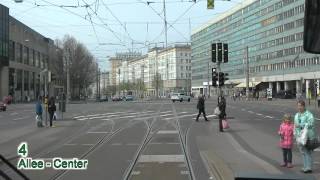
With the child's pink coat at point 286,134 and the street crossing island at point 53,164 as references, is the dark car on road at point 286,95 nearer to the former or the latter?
the child's pink coat at point 286,134

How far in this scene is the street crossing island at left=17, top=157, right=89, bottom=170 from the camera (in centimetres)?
1371

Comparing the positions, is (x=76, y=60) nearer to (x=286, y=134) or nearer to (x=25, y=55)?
(x=25, y=55)

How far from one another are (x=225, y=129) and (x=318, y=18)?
24544mm

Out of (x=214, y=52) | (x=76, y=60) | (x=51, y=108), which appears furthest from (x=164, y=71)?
(x=214, y=52)

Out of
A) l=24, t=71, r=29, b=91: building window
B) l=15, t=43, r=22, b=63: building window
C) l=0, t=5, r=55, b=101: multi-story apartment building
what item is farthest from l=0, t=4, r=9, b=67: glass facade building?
l=24, t=71, r=29, b=91: building window

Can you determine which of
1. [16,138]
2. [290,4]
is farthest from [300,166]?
[290,4]

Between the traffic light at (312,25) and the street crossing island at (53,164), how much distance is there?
1071 cm

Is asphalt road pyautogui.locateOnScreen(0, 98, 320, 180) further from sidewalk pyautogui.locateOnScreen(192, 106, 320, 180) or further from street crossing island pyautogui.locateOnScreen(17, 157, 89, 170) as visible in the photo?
street crossing island pyautogui.locateOnScreen(17, 157, 89, 170)

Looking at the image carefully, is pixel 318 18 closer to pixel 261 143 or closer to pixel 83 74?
pixel 261 143

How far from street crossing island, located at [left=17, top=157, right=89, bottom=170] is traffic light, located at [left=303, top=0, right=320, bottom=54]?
422 inches

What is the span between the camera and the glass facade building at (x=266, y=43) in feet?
354

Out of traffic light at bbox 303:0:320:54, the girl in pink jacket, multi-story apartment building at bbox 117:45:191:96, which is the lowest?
the girl in pink jacket

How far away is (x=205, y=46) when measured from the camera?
468 ft

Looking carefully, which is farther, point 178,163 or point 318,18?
point 178,163
